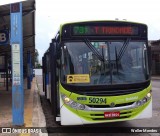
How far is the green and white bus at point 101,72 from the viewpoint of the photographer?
29.4ft

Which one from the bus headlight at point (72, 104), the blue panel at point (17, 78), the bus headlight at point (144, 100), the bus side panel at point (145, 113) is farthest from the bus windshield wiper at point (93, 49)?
the blue panel at point (17, 78)

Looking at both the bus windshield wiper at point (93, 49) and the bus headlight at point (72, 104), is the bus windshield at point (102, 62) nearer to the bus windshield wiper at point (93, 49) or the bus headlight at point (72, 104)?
the bus windshield wiper at point (93, 49)

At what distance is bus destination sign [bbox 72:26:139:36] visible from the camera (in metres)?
9.38

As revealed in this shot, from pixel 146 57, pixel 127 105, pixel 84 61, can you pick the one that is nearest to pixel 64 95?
pixel 84 61

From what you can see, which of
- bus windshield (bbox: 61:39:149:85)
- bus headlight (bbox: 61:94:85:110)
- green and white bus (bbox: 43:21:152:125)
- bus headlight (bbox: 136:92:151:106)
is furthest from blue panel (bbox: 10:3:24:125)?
bus headlight (bbox: 136:92:151:106)

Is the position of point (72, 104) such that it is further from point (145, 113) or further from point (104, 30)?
point (104, 30)

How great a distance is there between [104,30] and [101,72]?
1107mm

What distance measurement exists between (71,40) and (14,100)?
2259 millimetres

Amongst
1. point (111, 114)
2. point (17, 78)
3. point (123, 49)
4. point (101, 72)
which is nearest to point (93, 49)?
point (101, 72)

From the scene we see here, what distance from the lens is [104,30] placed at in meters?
9.50

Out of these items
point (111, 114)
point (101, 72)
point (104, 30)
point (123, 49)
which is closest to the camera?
point (111, 114)

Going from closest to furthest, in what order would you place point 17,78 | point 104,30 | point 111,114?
point 111,114 → point 104,30 → point 17,78

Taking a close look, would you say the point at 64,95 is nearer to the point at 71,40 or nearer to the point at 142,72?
Result: the point at 71,40

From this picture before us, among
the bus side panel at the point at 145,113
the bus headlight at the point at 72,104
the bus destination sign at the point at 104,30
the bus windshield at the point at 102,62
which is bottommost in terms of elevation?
the bus side panel at the point at 145,113
